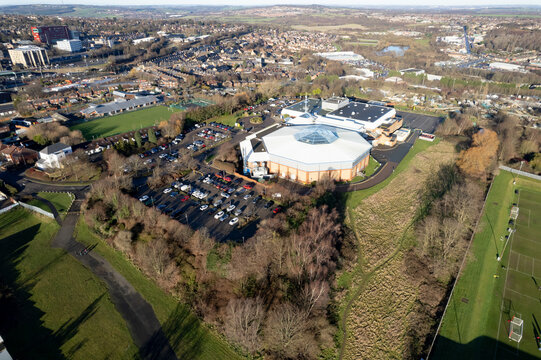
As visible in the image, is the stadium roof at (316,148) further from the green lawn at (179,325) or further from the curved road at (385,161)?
the green lawn at (179,325)

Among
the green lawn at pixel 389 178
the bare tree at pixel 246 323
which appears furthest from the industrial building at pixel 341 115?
the bare tree at pixel 246 323

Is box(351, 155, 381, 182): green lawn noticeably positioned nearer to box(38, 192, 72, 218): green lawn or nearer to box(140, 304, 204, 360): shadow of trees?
box(140, 304, 204, 360): shadow of trees

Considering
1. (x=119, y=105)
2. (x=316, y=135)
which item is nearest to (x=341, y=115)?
(x=316, y=135)

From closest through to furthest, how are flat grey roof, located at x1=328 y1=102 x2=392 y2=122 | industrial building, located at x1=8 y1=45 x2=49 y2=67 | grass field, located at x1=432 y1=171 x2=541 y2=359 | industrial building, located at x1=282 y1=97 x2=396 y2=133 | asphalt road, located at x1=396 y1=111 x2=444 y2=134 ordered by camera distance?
grass field, located at x1=432 y1=171 x2=541 y2=359 < industrial building, located at x1=282 y1=97 x2=396 y2=133 < flat grey roof, located at x1=328 y1=102 x2=392 y2=122 < asphalt road, located at x1=396 y1=111 x2=444 y2=134 < industrial building, located at x1=8 y1=45 x2=49 y2=67

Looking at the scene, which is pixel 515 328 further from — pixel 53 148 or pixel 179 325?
pixel 53 148

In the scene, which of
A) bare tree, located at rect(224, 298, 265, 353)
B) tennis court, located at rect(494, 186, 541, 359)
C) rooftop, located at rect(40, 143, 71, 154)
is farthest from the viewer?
rooftop, located at rect(40, 143, 71, 154)

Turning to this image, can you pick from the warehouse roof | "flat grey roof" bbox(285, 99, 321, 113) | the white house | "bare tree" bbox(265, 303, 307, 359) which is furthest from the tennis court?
the warehouse roof
